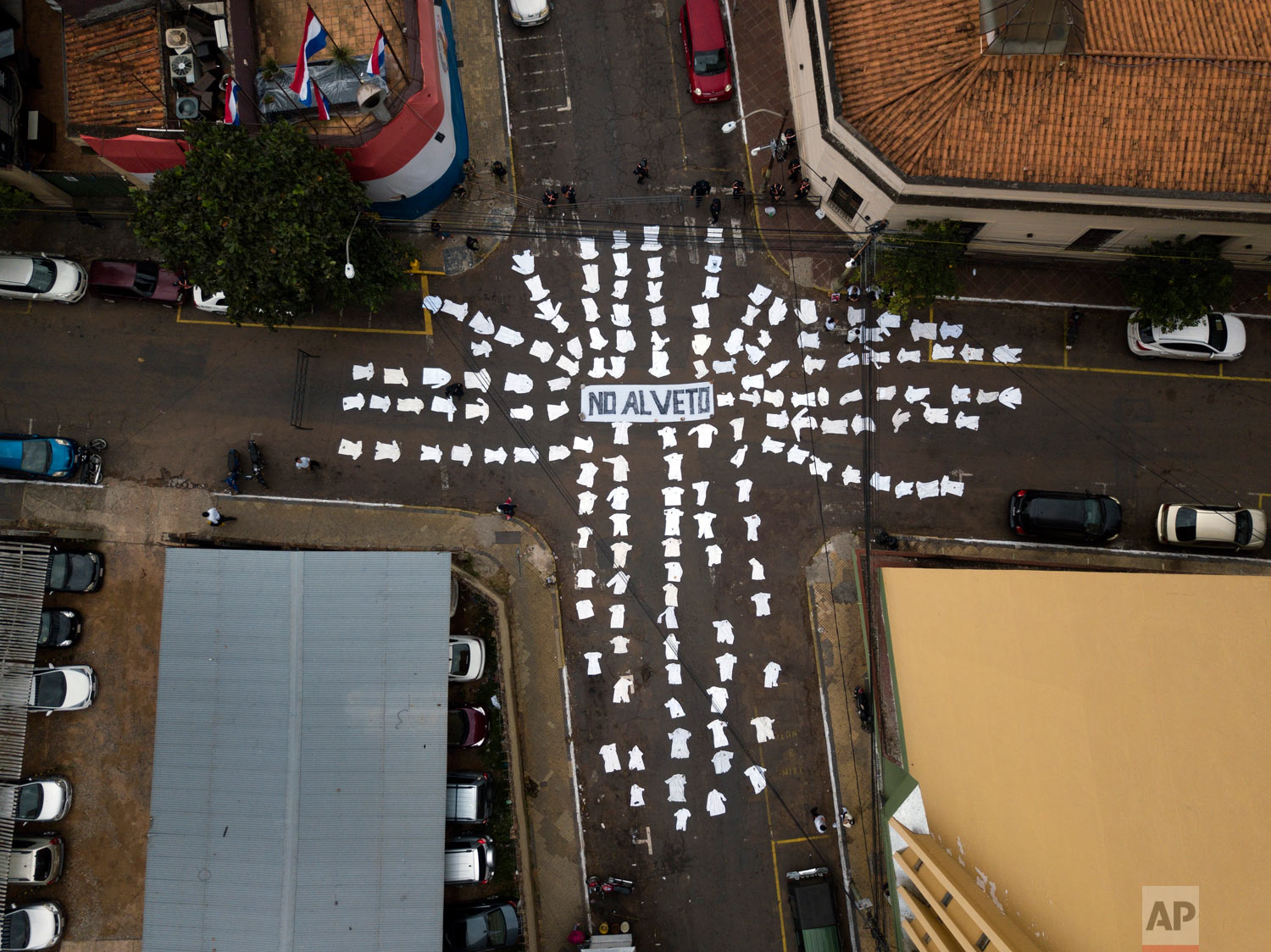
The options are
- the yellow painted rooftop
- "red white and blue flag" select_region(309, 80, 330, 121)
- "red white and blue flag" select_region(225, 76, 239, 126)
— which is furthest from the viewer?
"red white and blue flag" select_region(225, 76, 239, 126)

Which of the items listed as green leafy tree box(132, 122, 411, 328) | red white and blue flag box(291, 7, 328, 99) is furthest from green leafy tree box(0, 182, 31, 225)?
red white and blue flag box(291, 7, 328, 99)

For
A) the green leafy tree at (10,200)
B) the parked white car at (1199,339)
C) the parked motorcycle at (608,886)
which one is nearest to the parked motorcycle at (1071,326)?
the parked white car at (1199,339)

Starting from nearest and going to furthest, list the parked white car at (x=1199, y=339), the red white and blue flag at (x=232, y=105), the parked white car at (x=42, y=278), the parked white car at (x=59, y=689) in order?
the red white and blue flag at (x=232, y=105) < the parked white car at (x=59, y=689) < the parked white car at (x=1199, y=339) < the parked white car at (x=42, y=278)

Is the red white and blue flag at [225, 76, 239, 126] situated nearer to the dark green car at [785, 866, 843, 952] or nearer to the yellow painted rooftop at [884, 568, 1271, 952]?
the yellow painted rooftop at [884, 568, 1271, 952]

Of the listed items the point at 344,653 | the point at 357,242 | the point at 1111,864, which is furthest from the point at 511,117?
the point at 1111,864

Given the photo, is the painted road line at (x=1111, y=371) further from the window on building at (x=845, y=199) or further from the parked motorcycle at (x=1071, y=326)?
the window on building at (x=845, y=199)

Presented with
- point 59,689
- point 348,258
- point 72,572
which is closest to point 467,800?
point 59,689

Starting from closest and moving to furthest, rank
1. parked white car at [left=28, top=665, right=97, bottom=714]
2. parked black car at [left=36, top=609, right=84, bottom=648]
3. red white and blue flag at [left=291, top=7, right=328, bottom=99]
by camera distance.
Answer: red white and blue flag at [left=291, top=7, right=328, bottom=99]
parked white car at [left=28, top=665, right=97, bottom=714]
parked black car at [left=36, top=609, right=84, bottom=648]
